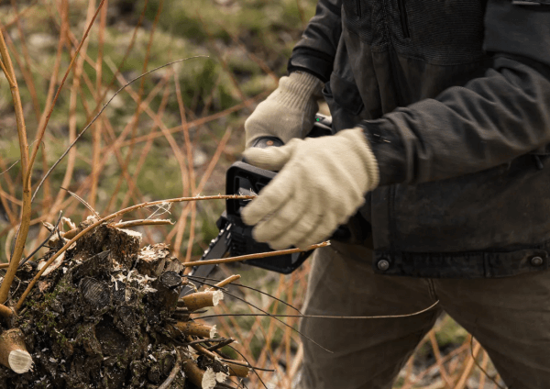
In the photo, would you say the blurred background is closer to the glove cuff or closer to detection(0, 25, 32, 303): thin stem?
the glove cuff

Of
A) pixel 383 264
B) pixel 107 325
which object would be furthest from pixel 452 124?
pixel 107 325

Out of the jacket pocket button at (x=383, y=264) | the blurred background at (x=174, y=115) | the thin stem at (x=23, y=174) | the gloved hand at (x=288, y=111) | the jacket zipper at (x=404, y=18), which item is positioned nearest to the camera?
the thin stem at (x=23, y=174)

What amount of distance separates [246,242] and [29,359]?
22.8 inches

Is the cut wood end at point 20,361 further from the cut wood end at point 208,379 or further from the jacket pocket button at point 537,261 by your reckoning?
the jacket pocket button at point 537,261

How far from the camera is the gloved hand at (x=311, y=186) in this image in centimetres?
72

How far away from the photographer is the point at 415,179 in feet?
2.49

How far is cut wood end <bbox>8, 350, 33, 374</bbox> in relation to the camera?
0.67 meters

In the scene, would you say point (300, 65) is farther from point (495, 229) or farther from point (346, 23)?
point (495, 229)

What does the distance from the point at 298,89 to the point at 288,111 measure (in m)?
0.06

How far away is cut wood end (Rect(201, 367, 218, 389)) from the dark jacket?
31 cm

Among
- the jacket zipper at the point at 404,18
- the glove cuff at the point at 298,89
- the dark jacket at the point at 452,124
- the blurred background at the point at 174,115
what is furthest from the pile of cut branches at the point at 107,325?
the blurred background at the point at 174,115

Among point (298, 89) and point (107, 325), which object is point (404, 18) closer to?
point (298, 89)

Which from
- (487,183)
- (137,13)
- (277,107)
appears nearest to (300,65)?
(277,107)

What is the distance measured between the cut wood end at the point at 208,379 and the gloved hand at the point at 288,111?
589 mm
